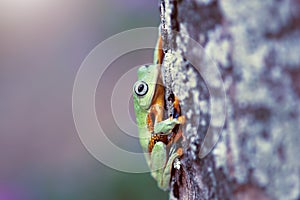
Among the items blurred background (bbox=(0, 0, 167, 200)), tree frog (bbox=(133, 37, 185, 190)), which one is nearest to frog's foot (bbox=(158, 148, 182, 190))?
tree frog (bbox=(133, 37, 185, 190))

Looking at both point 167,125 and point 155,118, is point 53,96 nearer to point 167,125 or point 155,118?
point 155,118

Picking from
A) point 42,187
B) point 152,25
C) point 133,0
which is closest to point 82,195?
point 42,187

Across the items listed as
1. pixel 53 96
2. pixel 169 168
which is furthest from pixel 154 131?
pixel 53 96

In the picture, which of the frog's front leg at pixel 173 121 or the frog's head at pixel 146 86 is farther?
the frog's head at pixel 146 86

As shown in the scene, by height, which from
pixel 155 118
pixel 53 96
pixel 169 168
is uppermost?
pixel 53 96

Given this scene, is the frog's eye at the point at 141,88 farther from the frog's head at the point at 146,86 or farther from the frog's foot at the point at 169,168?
the frog's foot at the point at 169,168

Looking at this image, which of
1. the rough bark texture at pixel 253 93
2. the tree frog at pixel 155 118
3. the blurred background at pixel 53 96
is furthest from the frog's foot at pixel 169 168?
the blurred background at pixel 53 96

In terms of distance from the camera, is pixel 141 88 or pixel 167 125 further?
pixel 141 88
